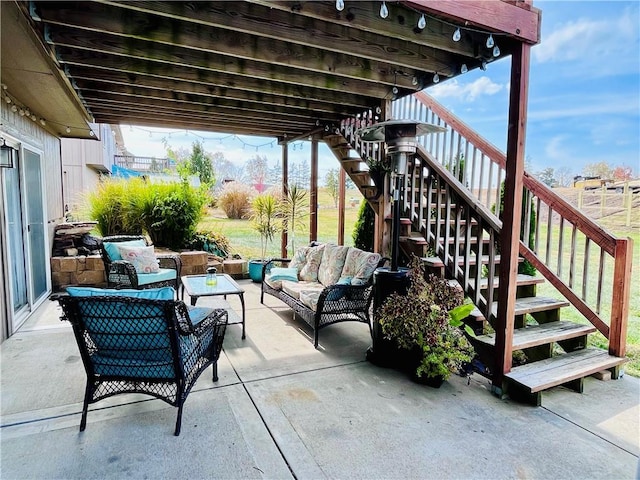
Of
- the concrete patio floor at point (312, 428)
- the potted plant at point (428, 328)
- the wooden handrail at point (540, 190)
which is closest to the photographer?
the concrete patio floor at point (312, 428)

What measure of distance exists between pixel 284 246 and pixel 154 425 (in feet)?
16.4

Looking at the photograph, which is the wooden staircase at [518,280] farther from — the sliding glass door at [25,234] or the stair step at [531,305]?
the sliding glass door at [25,234]

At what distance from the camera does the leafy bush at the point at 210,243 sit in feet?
23.0

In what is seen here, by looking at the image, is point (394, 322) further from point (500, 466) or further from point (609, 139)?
point (609, 139)

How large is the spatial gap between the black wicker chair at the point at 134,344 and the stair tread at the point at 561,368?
223 centimetres

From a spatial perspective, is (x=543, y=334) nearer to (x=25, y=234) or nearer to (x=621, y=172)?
(x=25, y=234)

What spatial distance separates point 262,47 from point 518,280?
3124 millimetres

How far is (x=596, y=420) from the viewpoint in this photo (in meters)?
2.40

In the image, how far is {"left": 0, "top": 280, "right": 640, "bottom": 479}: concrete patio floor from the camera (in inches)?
74.9

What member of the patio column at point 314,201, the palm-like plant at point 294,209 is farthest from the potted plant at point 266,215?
the patio column at point 314,201

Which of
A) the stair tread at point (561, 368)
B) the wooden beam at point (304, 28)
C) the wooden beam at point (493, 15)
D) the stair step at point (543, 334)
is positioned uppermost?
the wooden beam at point (304, 28)

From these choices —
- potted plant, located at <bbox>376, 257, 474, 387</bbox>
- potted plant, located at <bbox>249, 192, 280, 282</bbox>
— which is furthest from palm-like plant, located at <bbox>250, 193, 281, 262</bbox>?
potted plant, located at <bbox>376, 257, 474, 387</bbox>

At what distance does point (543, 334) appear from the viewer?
303 cm

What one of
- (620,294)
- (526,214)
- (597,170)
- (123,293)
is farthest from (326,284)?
(597,170)
